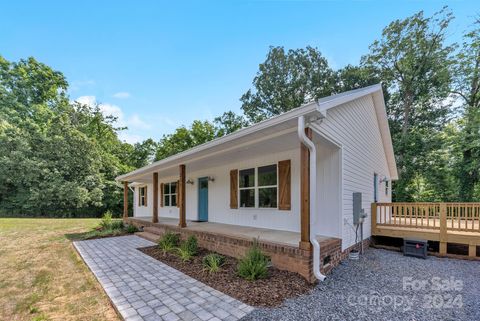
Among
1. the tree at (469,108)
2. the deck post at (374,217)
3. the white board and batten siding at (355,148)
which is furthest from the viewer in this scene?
the tree at (469,108)

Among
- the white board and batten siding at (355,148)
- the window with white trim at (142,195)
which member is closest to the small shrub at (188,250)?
the white board and batten siding at (355,148)

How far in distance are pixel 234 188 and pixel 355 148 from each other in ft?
12.5

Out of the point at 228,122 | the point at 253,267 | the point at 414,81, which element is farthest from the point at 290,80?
the point at 253,267

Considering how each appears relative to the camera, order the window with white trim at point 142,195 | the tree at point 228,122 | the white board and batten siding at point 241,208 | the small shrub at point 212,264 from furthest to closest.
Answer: the tree at point 228,122 < the window with white trim at point 142,195 < the white board and batten siding at point 241,208 < the small shrub at point 212,264

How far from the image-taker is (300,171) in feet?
15.2

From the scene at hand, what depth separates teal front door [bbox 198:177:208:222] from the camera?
9.29 metres

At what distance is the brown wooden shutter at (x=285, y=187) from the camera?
6.23 meters

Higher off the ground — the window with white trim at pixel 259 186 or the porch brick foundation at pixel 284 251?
the window with white trim at pixel 259 186

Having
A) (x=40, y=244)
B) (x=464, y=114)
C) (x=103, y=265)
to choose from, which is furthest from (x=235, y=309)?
(x=464, y=114)

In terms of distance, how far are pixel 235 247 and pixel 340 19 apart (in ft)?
28.0

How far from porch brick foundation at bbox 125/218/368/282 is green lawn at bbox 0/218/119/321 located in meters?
2.68

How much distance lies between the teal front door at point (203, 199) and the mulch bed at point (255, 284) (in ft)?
13.6

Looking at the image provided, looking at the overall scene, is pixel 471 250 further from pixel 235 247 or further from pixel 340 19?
pixel 340 19

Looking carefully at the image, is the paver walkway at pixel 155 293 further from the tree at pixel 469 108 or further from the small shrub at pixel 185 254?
the tree at pixel 469 108
